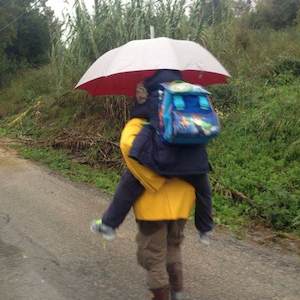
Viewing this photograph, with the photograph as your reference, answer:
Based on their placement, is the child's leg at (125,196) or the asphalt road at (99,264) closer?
the child's leg at (125,196)

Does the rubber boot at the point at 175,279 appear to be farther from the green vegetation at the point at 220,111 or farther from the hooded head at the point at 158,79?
the green vegetation at the point at 220,111

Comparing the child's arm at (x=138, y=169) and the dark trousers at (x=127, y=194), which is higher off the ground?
the child's arm at (x=138, y=169)

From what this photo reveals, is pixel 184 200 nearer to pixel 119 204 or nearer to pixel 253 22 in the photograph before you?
pixel 119 204

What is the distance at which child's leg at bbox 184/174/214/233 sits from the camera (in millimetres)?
3461

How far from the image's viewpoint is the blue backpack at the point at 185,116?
3.09 meters

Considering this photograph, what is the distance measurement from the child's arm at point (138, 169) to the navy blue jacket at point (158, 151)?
45mm

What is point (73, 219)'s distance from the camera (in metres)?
6.33

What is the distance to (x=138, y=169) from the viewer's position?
3.27m

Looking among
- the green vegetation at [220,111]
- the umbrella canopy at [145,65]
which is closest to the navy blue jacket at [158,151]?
the umbrella canopy at [145,65]

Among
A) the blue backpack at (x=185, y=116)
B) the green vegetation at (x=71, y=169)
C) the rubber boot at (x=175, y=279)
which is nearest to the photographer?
the blue backpack at (x=185, y=116)

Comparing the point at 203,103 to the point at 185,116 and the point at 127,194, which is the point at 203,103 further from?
the point at 127,194

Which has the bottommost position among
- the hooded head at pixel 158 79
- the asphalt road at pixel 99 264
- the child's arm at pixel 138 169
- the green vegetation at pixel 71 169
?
the green vegetation at pixel 71 169

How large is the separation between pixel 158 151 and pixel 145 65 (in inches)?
23.1

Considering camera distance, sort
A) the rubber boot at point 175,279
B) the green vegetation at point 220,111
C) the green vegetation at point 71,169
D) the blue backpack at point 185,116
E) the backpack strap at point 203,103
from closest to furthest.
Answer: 1. the blue backpack at point 185,116
2. the backpack strap at point 203,103
3. the rubber boot at point 175,279
4. the green vegetation at point 220,111
5. the green vegetation at point 71,169
